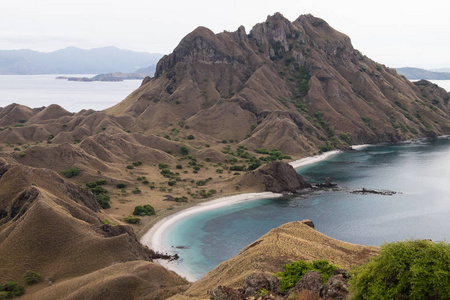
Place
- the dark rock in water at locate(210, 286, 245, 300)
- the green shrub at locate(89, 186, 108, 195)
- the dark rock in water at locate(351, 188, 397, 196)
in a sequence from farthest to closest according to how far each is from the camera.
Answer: the dark rock in water at locate(351, 188, 397, 196), the green shrub at locate(89, 186, 108, 195), the dark rock in water at locate(210, 286, 245, 300)

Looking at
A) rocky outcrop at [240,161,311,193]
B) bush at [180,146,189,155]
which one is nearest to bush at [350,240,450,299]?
rocky outcrop at [240,161,311,193]

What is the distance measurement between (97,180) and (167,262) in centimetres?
4617

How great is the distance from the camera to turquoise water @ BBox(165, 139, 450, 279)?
76.4m

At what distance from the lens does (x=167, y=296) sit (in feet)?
147

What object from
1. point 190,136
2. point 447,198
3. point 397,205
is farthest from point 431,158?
point 190,136

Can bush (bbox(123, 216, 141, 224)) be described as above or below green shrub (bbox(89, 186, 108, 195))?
below

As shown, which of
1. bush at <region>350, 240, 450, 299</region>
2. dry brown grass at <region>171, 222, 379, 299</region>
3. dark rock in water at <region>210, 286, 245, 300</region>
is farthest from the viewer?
dry brown grass at <region>171, 222, 379, 299</region>

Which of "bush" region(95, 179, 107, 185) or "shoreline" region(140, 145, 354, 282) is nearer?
"shoreline" region(140, 145, 354, 282)

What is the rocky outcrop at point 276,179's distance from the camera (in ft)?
369

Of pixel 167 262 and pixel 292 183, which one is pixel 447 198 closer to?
pixel 292 183

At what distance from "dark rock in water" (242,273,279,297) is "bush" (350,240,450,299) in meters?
8.57

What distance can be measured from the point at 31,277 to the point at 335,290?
41.7m

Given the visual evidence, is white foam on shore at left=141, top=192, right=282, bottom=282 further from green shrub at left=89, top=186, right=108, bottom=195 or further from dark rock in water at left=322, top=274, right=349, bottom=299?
dark rock in water at left=322, top=274, right=349, bottom=299

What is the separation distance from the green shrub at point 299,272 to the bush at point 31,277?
34061 mm
